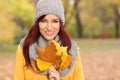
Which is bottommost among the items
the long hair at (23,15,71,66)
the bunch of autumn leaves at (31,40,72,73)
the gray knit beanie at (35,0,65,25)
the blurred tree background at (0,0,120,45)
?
the blurred tree background at (0,0,120,45)

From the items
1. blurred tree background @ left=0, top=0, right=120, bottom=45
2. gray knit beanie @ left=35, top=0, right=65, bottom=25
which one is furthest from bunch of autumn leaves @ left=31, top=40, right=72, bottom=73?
blurred tree background @ left=0, top=0, right=120, bottom=45

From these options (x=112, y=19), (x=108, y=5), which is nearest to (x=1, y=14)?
(x=108, y=5)

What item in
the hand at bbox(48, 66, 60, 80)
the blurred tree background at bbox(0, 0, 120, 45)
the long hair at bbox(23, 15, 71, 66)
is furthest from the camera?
the blurred tree background at bbox(0, 0, 120, 45)

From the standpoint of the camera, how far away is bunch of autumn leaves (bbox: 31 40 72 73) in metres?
3.36

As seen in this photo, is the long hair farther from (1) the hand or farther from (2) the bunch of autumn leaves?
(1) the hand

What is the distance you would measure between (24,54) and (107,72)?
403 inches

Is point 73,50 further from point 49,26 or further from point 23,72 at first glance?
point 23,72

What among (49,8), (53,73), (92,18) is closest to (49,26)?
(49,8)

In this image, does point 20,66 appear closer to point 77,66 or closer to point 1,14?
point 77,66

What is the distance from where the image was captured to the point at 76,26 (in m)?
53.5

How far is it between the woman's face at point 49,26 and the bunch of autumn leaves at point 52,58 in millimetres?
77

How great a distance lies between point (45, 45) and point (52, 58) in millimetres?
129

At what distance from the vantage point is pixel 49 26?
342 centimetres

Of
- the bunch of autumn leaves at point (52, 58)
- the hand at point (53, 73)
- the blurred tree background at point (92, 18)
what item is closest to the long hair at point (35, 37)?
the bunch of autumn leaves at point (52, 58)
